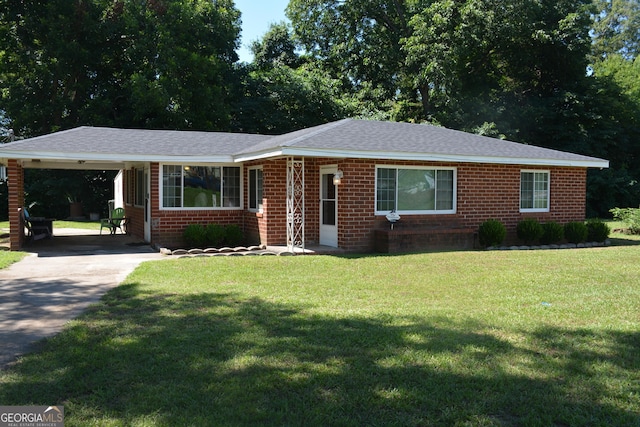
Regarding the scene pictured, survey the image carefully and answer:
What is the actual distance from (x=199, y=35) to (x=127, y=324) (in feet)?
85.3

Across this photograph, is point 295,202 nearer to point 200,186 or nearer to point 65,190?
point 200,186

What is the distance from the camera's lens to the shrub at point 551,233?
1591 cm

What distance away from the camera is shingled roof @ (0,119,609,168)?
1319 cm

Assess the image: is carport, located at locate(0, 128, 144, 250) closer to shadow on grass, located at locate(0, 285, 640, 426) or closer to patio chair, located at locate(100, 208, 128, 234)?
patio chair, located at locate(100, 208, 128, 234)

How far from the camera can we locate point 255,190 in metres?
15.6

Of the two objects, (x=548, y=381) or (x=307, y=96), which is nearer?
(x=548, y=381)

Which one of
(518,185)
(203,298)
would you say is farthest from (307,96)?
(203,298)

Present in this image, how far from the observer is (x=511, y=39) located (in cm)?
3056

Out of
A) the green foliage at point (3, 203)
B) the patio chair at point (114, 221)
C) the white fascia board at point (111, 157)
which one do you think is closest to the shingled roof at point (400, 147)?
the white fascia board at point (111, 157)

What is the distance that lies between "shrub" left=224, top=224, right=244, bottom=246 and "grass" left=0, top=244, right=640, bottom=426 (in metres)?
6.22

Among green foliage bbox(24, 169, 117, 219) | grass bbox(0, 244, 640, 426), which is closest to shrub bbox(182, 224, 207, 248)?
grass bbox(0, 244, 640, 426)

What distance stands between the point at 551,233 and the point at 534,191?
1.47 m

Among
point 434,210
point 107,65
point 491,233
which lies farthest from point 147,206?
point 107,65

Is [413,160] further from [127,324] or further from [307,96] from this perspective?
[307,96]
